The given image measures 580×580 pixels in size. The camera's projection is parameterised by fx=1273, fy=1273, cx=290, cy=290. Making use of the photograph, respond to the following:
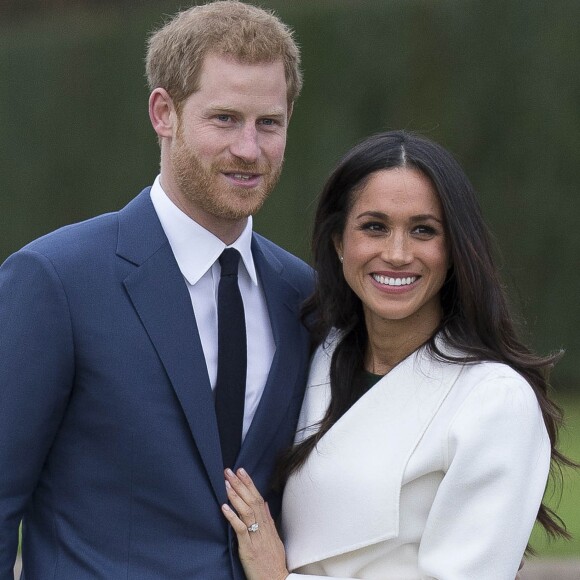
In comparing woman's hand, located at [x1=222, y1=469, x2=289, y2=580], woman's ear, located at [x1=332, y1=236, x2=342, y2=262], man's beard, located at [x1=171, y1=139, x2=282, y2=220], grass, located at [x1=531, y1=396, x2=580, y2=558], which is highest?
man's beard, located at [x1=171, y1=139, x2=282, y2=220]

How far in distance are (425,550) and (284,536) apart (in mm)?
417

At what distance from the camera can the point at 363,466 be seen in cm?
302

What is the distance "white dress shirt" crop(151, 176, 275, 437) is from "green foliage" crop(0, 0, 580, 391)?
6.26 m

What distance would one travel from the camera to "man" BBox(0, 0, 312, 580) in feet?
9.22

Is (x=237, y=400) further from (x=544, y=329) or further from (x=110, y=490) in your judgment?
(x=544, y=329)

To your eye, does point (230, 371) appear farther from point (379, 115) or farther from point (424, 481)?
point (379, 115)

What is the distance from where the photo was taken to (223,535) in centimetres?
295

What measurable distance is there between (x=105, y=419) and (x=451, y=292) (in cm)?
96

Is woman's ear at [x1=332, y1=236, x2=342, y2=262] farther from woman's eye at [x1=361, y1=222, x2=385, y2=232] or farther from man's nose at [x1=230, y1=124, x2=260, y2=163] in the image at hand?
man's nose at [x1=230, y1=124, x2=260, y2=163]

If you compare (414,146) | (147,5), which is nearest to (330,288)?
(414,146)

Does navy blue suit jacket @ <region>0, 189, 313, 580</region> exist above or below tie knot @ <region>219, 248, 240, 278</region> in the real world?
below

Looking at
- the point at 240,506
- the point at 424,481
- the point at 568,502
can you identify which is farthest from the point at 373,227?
the point at 568,502

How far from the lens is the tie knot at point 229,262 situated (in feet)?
10.0

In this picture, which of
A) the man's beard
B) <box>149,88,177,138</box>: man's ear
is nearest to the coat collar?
the man's beard
